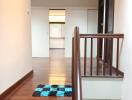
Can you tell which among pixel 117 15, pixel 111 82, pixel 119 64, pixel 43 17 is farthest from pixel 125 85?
pixel 43 17

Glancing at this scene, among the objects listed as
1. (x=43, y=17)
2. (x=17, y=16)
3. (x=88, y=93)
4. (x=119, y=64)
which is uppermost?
(x=43, y=17)

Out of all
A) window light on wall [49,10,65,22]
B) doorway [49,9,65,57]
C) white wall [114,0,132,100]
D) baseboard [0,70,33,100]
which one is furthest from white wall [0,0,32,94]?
doorway [49,9,65,57]

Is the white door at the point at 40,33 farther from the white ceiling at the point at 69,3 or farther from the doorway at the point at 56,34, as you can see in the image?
the doorway at the point at 56,34

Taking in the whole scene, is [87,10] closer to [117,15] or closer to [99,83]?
[117,15]

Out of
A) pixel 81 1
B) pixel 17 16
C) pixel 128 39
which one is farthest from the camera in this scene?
pixel 81 1

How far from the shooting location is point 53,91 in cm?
376

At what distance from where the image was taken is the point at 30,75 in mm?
5199

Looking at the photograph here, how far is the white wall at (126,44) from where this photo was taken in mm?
3314

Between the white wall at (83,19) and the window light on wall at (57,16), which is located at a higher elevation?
the window light on wall at (57,16)

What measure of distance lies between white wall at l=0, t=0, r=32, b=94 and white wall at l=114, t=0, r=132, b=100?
2140mm

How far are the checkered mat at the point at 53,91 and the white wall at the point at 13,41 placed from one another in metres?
0.54

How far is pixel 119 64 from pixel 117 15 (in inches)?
41.6

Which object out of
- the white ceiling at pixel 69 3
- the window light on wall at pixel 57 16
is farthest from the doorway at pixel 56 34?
the white ceiling at pixel 69 3

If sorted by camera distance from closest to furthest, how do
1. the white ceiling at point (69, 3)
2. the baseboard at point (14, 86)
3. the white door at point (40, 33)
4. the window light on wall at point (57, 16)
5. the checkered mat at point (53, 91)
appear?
the baseboard at point (14, 86), the checkered mat at point (53, 91), the white ceiling at point (69, 3), the white door at point (40, 33), the window light on wall at point (57, 16)
